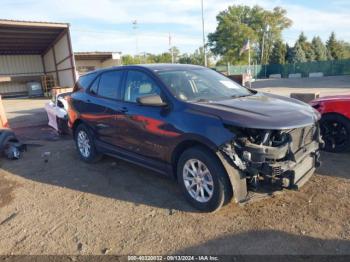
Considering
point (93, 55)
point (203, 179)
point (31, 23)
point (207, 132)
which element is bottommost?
point (203, 179)

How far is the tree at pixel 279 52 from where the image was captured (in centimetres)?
6225

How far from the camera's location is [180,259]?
3.11 meters

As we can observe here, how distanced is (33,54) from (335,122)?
3353 centimetres

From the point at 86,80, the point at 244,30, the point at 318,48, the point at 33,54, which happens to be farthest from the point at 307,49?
the point at 86,80

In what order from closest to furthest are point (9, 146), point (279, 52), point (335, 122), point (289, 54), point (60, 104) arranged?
point (335, 122)
point (9, 146)
point (60, 104)
point (279, 52)
point (289, 54)

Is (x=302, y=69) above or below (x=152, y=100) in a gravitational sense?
below

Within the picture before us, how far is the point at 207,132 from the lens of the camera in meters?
3.64

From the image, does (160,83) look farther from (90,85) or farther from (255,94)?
(90,85)

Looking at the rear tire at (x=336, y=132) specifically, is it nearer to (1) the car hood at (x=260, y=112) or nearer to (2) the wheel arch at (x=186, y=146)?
(1) the car hood at (x=260, y=112)

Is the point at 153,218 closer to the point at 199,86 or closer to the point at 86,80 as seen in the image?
the point at 199,86

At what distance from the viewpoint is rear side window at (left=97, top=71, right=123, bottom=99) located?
519 cm

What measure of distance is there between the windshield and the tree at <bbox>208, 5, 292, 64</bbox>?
5703cm

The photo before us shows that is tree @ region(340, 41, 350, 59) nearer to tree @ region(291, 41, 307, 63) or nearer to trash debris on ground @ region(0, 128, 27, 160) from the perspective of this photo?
tree @ region(291, 41, 307, 63)

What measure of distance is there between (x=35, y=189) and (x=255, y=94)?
3761mm
